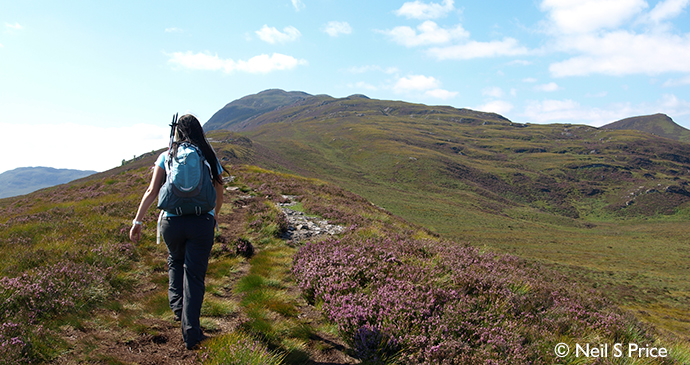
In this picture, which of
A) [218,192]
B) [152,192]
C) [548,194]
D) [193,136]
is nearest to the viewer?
[152,192]

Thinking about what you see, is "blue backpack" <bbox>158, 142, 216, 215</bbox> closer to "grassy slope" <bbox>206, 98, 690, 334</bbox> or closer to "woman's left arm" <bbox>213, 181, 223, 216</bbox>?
"woman's left arm" <bbox>213, 181, 223, 216</bbox>

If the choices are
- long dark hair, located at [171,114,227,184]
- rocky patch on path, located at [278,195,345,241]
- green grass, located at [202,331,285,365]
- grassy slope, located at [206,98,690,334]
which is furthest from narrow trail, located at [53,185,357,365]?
grassy slope, located at [206,98,690,334]

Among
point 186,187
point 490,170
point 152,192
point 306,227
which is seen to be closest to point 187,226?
point 186,187

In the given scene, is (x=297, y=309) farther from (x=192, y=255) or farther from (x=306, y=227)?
(x=306, y=227)

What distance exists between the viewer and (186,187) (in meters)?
3.82

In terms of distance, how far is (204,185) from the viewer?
4.00 m

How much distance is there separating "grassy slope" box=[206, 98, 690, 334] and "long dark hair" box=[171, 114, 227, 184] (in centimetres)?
3641

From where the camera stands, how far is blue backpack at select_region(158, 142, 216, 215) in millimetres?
3840

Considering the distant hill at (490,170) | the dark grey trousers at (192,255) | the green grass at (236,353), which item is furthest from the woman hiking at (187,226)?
the distant hill at (490,170)

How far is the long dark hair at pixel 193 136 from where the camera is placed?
427cm

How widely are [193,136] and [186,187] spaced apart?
0.82 metres

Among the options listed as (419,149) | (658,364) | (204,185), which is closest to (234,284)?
(204,185)

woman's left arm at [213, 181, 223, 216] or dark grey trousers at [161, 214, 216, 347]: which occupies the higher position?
woman's left arm at [213, 181, 223, 216]

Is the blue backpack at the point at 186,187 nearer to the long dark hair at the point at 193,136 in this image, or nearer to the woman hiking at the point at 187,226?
the woman hiking at the point at 187,226
